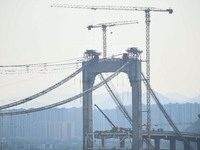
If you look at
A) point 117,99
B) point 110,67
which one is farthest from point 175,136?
point 110,67

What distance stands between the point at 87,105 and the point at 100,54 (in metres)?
14.6

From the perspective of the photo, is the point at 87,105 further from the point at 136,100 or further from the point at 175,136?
the point at 175,136

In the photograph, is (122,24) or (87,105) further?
(122,24)

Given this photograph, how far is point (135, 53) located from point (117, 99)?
1511 centimetres

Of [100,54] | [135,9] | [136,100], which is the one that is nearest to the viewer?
[136,100]

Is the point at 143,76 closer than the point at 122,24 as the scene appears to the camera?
Yes

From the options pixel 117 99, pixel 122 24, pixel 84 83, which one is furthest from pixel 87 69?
pixel 122 24

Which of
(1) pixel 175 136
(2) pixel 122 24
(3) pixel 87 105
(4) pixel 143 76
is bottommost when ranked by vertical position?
(1) pixel 175 136

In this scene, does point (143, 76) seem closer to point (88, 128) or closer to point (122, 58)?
point (122, 58)

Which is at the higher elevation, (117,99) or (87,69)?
(87,69)

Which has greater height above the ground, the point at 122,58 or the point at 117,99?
the point at 122,58

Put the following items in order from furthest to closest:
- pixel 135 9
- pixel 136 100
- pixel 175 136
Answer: pixel 175 136 < pixel 135 9 < pixel 136 100

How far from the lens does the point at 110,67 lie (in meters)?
113

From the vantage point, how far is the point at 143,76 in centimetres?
11300
